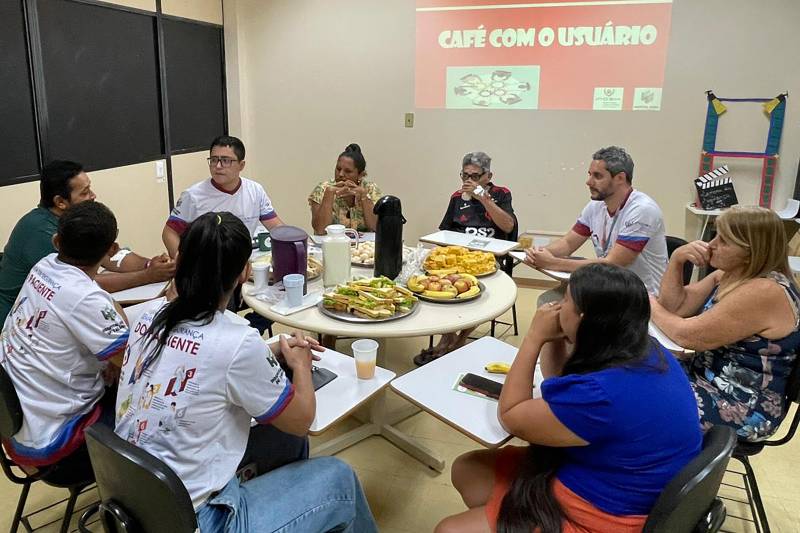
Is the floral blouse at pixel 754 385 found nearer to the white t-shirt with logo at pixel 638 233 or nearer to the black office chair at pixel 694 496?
the black office chair at pixel 694 496

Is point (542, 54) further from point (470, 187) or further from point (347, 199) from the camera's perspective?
point (347, 199)

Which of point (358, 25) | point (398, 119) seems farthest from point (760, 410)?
point (358, 25)

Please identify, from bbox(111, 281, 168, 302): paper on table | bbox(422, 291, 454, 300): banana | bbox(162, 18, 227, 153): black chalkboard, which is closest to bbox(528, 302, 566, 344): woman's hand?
bbox(422, 291, 454, 300): banana

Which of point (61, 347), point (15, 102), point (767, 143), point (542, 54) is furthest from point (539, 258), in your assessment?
point (15, 102)

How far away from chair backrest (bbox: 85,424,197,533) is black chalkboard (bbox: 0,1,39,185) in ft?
8.80

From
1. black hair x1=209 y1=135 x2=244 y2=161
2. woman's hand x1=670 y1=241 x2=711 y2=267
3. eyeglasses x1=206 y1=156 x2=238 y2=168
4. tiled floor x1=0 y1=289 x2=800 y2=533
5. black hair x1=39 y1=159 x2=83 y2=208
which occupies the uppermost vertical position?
black hair x1=209 y1=135 x2=244 y2=161

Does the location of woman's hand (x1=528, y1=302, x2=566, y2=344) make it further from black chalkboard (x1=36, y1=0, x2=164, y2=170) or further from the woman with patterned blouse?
black chalkboard (x1=36, y1=0, x2=164, y2=170)

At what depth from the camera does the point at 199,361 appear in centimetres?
131

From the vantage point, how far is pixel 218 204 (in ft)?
10.6

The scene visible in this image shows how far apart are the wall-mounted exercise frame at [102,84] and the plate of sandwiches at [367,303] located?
228 centimetres

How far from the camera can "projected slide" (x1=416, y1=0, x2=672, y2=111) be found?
4.34m

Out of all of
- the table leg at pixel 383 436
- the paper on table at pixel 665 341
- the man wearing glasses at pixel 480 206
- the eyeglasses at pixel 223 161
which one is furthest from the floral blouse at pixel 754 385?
the eyeglasses at pixel 223 161

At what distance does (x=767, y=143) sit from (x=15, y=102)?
495cm

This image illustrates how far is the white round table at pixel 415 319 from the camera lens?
6.92 ft
